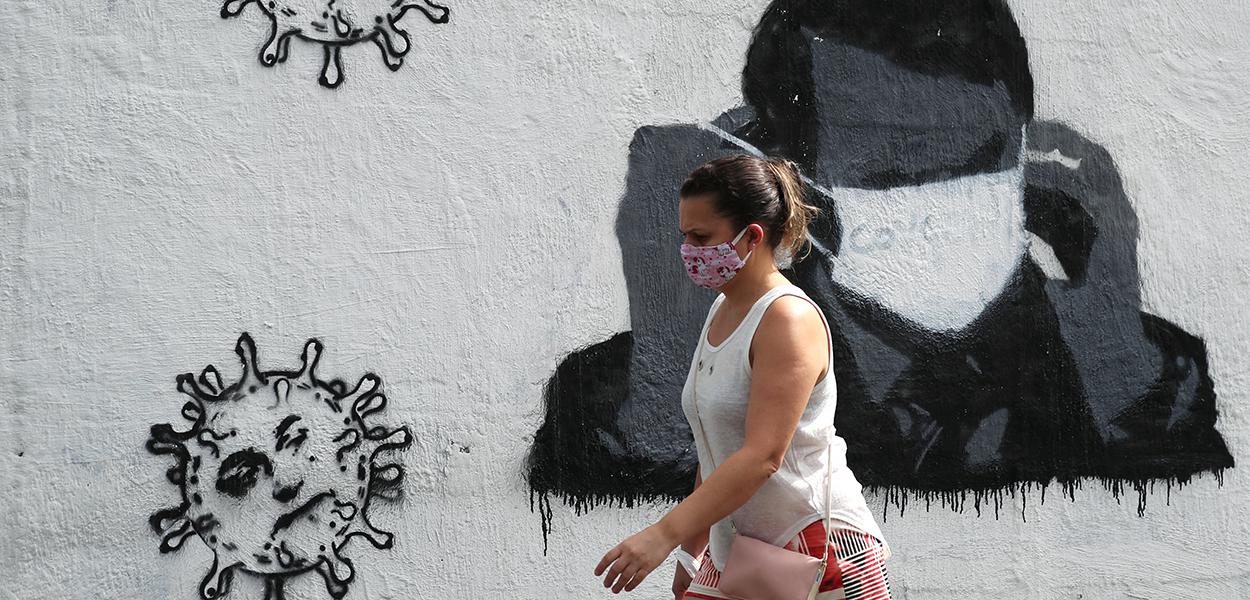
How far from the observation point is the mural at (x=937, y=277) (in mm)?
3465

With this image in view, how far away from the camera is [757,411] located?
81.1 inches

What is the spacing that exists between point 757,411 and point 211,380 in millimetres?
1744

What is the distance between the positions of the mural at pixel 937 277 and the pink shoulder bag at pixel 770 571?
1.28 meters

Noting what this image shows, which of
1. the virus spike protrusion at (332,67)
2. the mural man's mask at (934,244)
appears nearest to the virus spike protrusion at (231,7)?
the virus spike protrusion at (332,67)

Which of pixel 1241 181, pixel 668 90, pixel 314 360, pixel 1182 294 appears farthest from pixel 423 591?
pixel 1241 181

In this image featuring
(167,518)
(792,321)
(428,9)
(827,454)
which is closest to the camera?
(792,321)

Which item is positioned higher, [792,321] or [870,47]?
[870,47]

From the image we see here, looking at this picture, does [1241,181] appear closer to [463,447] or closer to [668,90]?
[668,90]

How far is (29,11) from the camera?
123 inches

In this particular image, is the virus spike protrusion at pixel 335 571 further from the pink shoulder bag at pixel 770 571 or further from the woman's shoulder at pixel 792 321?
the woman's shoulder at pixel 792 321

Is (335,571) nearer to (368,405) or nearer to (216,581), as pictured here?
(216,581)

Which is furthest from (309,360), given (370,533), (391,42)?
(391,42)

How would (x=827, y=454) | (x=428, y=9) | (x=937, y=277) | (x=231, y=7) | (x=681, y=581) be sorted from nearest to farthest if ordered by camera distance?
(x=827, y=454), (x=681, y=581), (x=231, y=7), (x=428, y=9), (x=937, y=277)

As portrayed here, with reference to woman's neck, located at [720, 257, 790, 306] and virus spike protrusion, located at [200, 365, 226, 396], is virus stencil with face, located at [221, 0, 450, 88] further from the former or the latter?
woman's neck, located at [720, 257, 790, 306]
